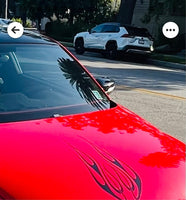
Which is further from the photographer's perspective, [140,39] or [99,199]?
[140,39]

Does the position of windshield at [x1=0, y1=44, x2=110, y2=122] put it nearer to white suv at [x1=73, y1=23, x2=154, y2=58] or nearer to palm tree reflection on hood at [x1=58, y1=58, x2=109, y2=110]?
palm tree reflection on hood at [x1=58, y1=58, x2=109, y2=110]

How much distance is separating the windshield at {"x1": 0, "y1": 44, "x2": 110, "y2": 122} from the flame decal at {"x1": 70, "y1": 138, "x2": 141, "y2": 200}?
756 mm

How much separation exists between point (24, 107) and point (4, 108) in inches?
5.9

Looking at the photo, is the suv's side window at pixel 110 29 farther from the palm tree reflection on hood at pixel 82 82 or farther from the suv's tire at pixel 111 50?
the palm tree reflection on hood at pixel 82 82

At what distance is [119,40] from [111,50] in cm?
76

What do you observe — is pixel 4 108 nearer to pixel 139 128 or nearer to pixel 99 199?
pixel 139 128

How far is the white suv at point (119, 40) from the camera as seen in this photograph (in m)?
20.0

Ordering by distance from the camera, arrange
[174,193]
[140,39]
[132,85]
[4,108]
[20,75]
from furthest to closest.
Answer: [140,39] → [132,85] → [20,75] → [4,108] → [174,193]

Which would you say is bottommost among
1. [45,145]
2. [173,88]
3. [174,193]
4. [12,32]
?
[173,88]

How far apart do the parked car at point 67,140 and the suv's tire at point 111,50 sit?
1663 centimetres

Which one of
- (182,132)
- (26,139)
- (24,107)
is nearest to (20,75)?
(24,107)

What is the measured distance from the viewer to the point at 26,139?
99.3 inches

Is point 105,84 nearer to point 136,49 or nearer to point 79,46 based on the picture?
point 136,49

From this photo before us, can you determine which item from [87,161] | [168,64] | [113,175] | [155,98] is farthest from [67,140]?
[168,64]
